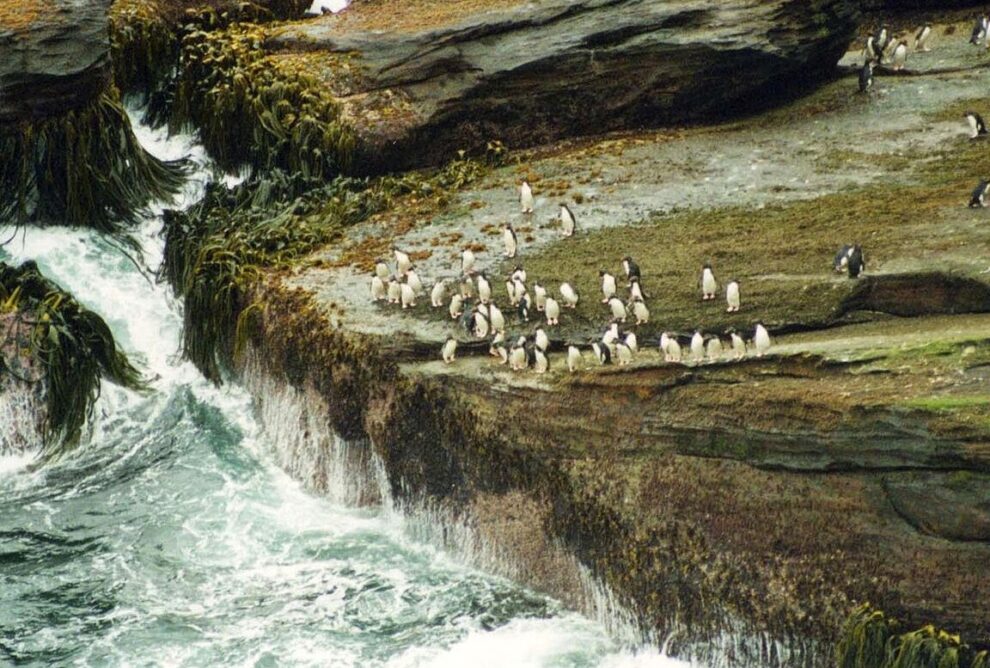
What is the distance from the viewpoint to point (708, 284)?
17688 mm

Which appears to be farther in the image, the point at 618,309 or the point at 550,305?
the point at 550,305

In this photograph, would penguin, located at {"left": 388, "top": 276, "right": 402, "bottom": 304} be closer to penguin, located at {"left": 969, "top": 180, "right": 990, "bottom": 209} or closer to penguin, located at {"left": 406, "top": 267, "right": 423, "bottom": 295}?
penguin, located at {"left": 406, "top": 267, "right": 423, "bottom": 295}

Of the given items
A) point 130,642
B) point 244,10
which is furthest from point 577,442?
point 244,10

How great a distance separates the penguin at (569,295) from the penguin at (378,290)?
2403mm

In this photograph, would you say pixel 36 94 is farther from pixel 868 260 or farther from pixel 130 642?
pixel 868 260

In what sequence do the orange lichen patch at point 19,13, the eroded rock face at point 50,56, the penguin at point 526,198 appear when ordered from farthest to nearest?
the orange lichen patch at point 19,13, the eroded rock face at point 50,56, the penguin at point 526,198

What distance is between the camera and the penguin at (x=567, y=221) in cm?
2042

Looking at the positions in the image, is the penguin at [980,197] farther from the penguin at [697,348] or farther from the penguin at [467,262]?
the penguin at [467,262]

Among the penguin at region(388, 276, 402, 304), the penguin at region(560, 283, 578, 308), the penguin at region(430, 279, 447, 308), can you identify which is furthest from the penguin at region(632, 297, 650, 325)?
the penguin at region(388, 276, 402, 304)

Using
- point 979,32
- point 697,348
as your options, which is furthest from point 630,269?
point 979,32

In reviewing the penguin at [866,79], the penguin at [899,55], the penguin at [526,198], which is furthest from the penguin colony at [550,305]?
the penguin at [899,55]

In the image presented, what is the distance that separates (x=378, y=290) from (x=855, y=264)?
572cm

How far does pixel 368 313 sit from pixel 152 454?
11.1 feet

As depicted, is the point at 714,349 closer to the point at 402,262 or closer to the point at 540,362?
the point at 540,362
